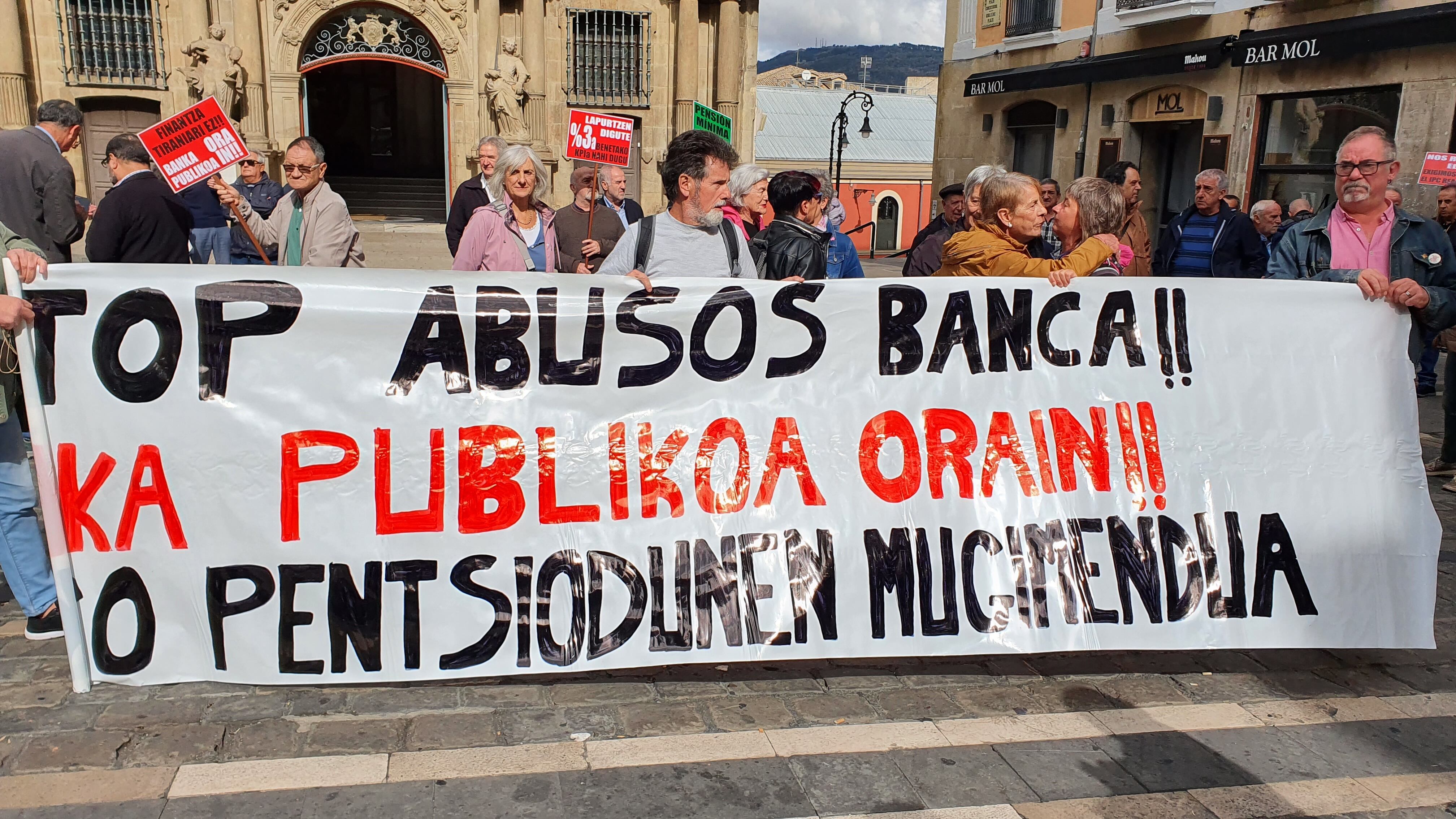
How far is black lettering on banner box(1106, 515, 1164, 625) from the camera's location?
3.74 metres

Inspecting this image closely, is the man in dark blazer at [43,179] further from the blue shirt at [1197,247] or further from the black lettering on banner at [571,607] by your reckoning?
the blue shirt at [1197,247]

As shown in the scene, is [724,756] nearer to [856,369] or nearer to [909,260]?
[856,369]

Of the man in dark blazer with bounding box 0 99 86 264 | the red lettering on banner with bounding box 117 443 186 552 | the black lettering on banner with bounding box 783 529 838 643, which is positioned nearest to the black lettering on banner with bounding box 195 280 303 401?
the red lettering on banner with bounding box 117 443 186 552

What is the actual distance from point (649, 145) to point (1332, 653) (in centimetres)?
1802

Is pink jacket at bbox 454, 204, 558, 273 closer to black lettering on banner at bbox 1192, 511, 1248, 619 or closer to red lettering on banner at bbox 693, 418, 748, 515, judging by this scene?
red lettering on banner at bbox 693, 418, 748, 515

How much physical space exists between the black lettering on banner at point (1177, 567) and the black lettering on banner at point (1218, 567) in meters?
0.03

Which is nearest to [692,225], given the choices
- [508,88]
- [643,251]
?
[643,251]

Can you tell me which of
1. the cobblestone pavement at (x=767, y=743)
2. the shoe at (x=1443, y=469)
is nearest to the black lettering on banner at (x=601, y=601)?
the cobblestone pavement at (x=767, y=743)

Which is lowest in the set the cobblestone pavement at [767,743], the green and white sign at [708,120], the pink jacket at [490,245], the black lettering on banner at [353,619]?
the cobblestone pavement at [767,743]

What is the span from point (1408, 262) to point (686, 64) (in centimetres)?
1723

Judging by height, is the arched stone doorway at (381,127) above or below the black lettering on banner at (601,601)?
above

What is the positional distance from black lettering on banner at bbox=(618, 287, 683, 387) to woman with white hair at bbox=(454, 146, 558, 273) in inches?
72.4

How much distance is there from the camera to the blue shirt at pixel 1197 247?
25.7 feet

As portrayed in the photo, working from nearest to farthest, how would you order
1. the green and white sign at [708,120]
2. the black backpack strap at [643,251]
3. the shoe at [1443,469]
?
1. the black backpack strap at [643,251]
2. the shoe at [1443,469]
3. the green and white sign at [708,120]
